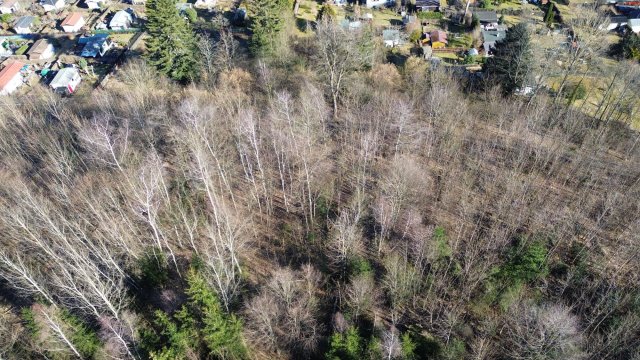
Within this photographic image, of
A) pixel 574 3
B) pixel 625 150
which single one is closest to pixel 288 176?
pixel 625 150

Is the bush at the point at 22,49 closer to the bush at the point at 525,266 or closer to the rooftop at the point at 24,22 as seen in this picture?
the rooftop at the point at 24,22

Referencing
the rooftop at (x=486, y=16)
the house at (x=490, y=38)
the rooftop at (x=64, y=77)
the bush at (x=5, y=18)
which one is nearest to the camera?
the rooftop at (x=64, y=77)

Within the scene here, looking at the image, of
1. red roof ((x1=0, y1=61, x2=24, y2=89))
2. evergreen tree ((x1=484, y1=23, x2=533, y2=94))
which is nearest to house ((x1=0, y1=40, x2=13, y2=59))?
red roof ((x1=0, y1=61, x2=24, y2=89))

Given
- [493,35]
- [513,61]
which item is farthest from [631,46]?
[513,61]

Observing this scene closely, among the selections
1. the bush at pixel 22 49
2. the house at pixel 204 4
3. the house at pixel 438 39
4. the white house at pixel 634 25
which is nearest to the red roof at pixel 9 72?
the bush at pixel 22 49

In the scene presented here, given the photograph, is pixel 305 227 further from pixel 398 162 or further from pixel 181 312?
pixel 181 312

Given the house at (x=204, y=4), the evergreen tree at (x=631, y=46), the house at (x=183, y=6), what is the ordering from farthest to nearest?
the house at (x=204, y=4) → the house at (x=183, y=6) → the evergreen tree at (x=631, y=46)
